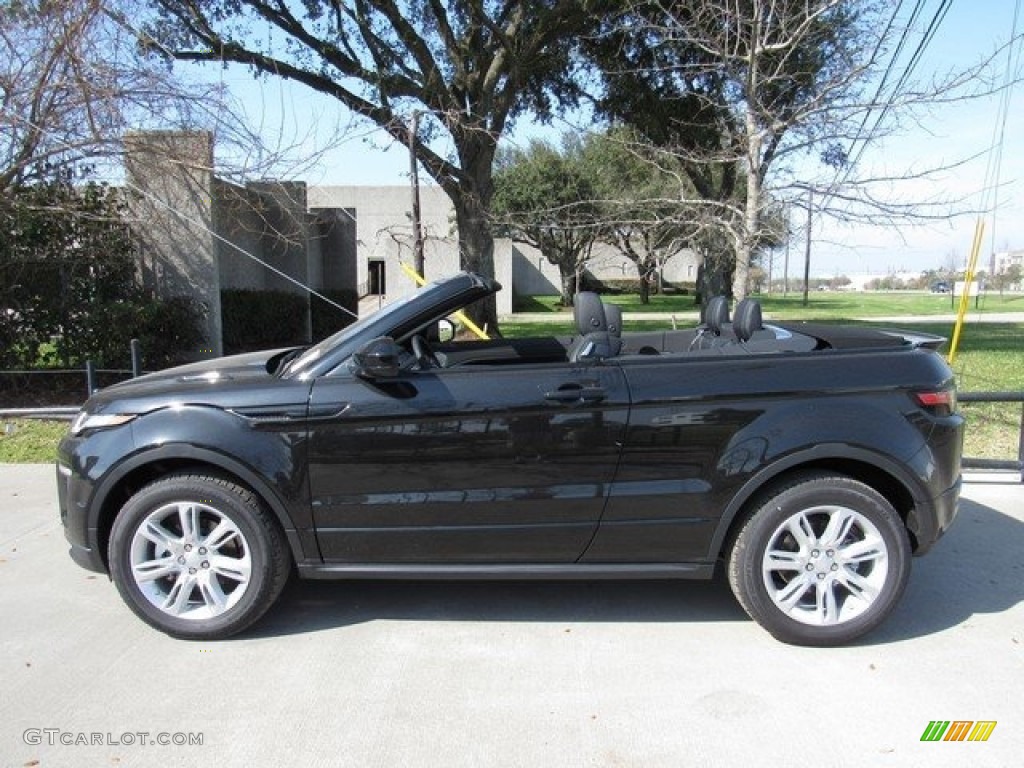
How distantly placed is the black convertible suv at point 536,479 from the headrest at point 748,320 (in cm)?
83

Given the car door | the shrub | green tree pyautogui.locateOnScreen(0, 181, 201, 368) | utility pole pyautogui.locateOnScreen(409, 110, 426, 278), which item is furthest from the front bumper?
utility pole pyautogui.locateOnScreen(409, 110, 426, 278)

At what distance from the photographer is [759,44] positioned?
8.59 m

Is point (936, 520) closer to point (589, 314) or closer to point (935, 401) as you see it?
point (935, 401)

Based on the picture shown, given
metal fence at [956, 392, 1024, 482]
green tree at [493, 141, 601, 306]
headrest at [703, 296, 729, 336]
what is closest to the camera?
headrest at [703, 296, 729, 336]

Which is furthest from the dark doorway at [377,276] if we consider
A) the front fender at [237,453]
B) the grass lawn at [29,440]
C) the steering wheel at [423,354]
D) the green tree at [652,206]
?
the front fender at [237,453]

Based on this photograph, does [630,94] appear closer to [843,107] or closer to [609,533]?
[843,107]

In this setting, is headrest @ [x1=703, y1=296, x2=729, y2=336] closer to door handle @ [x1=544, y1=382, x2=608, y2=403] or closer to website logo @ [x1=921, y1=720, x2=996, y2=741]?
door handle @ [x1=544, y1=382, x2=608, y2=403]

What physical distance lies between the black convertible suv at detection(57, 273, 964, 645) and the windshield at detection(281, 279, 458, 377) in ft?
0.20

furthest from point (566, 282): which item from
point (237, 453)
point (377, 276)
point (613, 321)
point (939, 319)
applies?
point (237, 453)

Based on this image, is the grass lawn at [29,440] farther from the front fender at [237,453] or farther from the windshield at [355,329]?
the windshield at [355,329]

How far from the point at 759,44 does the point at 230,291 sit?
9.22 metres

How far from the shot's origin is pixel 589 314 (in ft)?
14.7

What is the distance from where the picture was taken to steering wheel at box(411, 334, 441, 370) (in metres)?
3.83

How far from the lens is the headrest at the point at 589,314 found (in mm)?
4480
